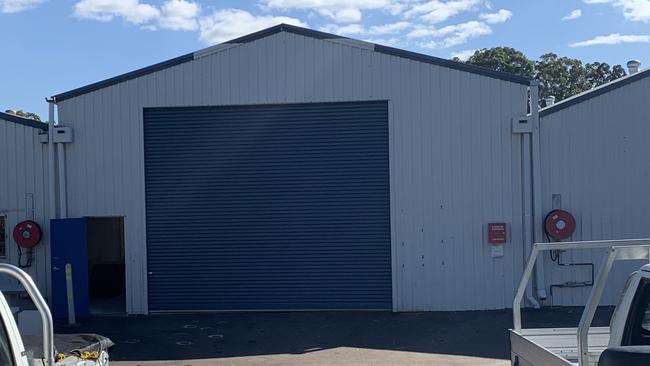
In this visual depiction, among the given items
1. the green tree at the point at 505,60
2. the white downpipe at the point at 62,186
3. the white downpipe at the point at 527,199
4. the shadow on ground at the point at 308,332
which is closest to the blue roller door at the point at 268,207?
the shadow on ground at the point at 308,332

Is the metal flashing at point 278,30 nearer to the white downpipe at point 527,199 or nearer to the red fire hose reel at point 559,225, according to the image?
the white downpipe at point 527,199

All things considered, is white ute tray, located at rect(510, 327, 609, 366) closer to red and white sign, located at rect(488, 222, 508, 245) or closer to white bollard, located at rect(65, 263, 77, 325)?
red and white sign, located at rect(488, 222, 508, 245)

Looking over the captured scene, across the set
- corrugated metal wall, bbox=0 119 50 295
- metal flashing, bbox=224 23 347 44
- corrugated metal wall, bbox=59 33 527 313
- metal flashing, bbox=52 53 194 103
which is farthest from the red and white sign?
corrugated metal wall, bbox=0 119 50 295

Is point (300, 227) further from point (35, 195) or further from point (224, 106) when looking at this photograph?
point (35, 195)

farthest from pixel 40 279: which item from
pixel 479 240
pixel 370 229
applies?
pixel 479 240

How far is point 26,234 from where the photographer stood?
48.7 feet

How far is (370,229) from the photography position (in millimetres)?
14664

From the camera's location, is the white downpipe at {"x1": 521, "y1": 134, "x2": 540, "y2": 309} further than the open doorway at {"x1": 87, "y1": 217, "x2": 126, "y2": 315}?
No

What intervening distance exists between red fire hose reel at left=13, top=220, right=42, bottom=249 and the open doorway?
8.06 ft

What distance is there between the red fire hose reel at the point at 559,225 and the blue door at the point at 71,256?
9.53 m

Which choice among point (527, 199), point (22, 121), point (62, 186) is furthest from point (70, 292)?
point (527, 199)

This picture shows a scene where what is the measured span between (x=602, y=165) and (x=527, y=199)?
69.2 inches

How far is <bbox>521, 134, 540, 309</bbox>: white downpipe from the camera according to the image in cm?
1434

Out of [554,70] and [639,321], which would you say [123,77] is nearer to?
[639,321]
